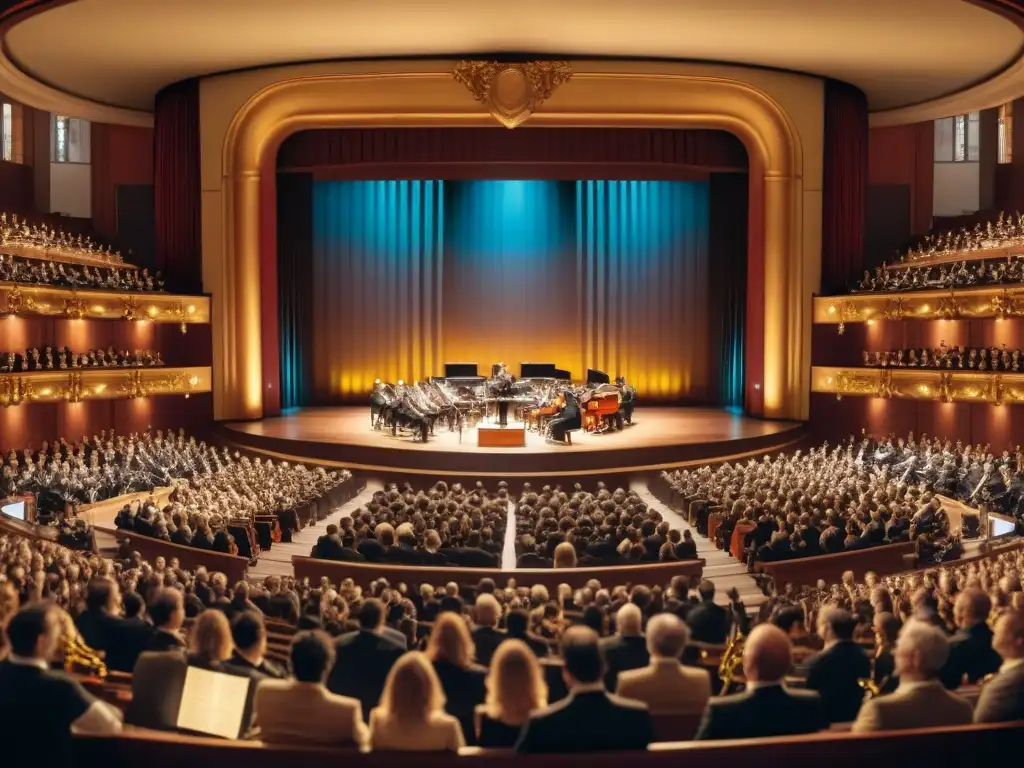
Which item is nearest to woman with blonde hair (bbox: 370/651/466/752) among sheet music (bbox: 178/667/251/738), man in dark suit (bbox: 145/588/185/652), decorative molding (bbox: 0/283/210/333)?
sheet music (bbox: 178/667/251/738)

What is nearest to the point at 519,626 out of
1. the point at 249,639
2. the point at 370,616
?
the point at 370,616

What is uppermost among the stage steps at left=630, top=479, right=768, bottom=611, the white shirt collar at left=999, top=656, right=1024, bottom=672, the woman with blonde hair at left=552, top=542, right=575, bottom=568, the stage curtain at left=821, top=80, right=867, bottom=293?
the stage curtain at left=821, top=80, right=867, bottom=293

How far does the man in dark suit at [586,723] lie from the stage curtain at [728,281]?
1765 cm

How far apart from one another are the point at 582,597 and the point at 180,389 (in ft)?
42.6

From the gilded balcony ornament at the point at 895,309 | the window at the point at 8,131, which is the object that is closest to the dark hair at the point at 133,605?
the gilded balcony ornament at the point at 895,309

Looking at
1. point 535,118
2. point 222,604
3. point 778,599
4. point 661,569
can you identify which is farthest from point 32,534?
point 535,118

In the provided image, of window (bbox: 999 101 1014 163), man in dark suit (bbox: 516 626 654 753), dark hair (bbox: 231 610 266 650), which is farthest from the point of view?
window (bbox: 999 101 1014 163)

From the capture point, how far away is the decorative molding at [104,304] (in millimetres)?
15570

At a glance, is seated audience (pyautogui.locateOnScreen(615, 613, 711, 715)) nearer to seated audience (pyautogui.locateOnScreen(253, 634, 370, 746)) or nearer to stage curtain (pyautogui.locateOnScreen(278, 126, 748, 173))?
seated audience (pyautogui.locateOnScreen(253, 634, 370, 746))

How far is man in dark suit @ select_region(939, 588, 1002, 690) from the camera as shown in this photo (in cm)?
491

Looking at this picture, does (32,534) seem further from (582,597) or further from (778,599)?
(778,599)

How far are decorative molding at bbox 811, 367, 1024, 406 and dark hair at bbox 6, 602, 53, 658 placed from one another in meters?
14.8

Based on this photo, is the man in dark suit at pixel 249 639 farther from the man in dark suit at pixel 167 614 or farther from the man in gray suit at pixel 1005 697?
the man in gray suit at pixel 1005 697

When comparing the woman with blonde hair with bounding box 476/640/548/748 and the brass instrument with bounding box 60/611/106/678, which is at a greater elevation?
the woman with blonde hair with bounding box 476/640/548/748
